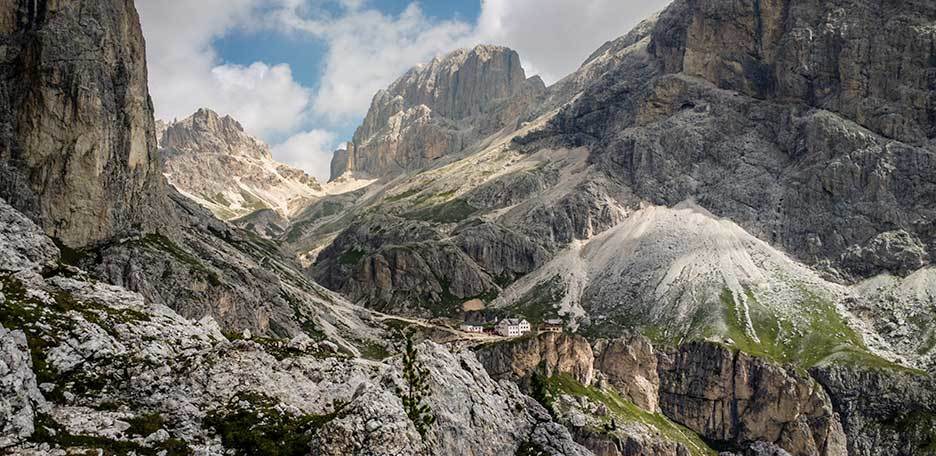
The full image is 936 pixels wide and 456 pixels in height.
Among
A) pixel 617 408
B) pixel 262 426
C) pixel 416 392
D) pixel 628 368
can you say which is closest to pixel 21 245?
pixel 262 426

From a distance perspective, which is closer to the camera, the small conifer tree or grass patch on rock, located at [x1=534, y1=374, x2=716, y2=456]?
the small conifer tree

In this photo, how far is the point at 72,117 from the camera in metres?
126

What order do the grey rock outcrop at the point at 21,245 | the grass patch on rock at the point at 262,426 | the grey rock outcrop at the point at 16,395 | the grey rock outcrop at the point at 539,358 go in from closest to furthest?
the grey rock outcrop at the point at 16,395 < the grass patch on rock at the point at 262,426 < the grey rock outcrop at the point at 21,245 < the grey rock outcrop at the point at 539,358

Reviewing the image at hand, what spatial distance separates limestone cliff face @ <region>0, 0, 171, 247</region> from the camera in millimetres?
120312

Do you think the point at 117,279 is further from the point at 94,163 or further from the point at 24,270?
the point at 24,270

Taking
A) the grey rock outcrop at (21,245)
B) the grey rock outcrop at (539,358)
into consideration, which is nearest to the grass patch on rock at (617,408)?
the grey rock outcrop at (539,358)

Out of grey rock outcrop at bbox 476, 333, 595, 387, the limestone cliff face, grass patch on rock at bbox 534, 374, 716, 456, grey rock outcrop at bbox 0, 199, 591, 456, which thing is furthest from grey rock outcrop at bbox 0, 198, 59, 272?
grey rock outcrop at bbox 476, 333, 595, 387

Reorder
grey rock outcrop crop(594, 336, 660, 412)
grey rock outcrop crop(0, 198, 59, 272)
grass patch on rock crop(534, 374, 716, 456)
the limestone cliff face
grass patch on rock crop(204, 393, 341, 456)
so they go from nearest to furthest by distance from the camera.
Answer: grass patch on rock crop(204, 393, 341, 456), grey rock outcrop crop(0, 198, 59, 272), the limestone cliff face, grass patch on rock crop(534, 374, 716, 456), grey rock outcrop crop(594, 336, 660, 412)

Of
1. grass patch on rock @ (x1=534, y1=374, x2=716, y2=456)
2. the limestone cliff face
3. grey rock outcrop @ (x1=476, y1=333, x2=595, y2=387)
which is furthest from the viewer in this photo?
grey rock outcrop @ (x1=476, y1=333, x2=595, y2=387)

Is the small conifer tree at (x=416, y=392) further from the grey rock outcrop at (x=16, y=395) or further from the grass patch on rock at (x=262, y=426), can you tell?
the grey rock outcrop at (x=16, y=395)

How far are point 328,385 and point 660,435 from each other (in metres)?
119

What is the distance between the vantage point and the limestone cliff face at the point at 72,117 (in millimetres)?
120312

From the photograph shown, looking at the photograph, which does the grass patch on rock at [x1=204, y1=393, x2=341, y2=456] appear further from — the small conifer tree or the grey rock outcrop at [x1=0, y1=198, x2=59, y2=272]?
the grey rock outcrop at [x1=0, y1=198, x2=59, y2=272]

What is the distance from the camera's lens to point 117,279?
124m
